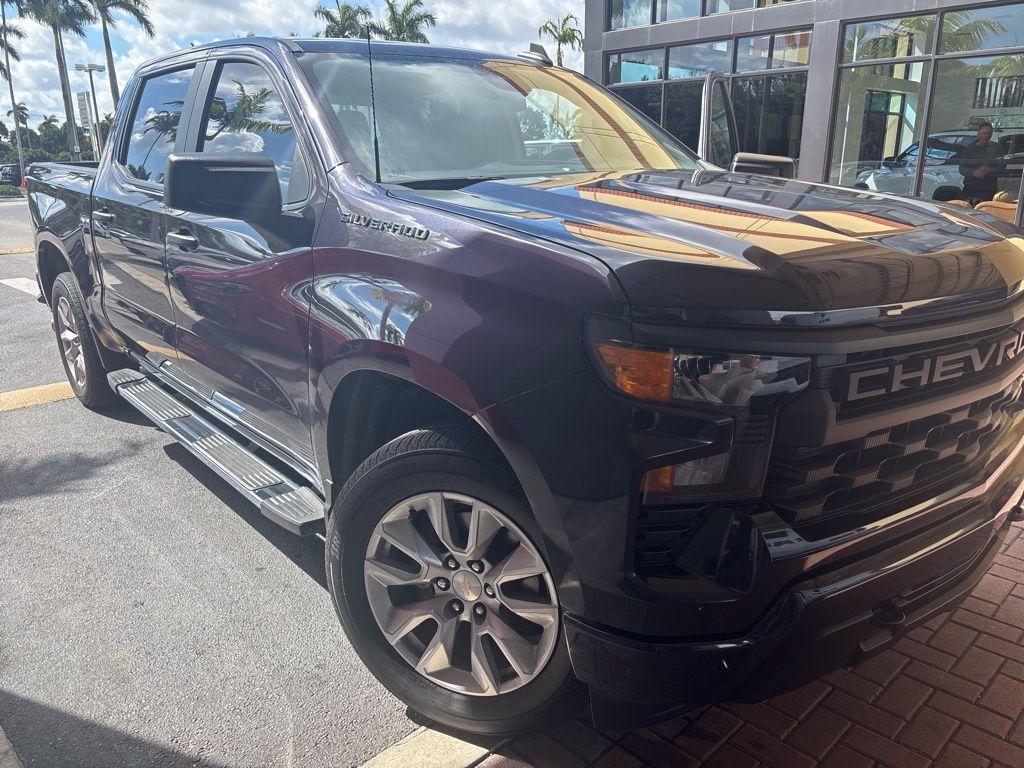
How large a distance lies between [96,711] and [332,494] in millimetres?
926

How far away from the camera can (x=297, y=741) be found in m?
2.29

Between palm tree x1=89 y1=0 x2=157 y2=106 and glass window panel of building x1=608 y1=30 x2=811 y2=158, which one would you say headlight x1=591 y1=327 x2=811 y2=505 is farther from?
palm tree x1=89 y1=0 x2=157 y2=106

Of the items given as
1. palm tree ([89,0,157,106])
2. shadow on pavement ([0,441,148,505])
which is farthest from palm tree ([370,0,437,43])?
shadow on pavement ([0,441,148,505])

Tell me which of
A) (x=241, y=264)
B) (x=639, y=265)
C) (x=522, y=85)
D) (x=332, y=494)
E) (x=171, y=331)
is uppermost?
(x=522, y=85)

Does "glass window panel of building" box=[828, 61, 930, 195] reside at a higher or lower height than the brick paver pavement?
higher

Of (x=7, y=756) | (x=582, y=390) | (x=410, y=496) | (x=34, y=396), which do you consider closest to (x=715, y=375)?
(x=582, y=390)

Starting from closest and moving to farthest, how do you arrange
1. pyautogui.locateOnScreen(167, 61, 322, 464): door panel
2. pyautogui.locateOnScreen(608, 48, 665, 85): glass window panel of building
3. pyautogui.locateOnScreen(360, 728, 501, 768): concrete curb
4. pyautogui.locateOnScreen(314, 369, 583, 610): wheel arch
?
pyautogui.locateOnScreen(314, 369, 583, 610): wheel arch
pyautogui.locateOnScreen(360, 728, 501, 768): concrete curb
pyautogui.locateOnScreen(167, 61, 322, 464): door panel
pyautogui.locateOnScreen(608, 48, 665, 85): glass window panel of building

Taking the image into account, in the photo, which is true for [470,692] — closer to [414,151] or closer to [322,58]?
[414,151]

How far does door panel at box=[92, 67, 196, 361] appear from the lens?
139 inches

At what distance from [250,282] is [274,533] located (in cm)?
129

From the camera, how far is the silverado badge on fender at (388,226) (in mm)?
2105

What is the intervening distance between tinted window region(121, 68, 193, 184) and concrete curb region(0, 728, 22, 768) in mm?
2271

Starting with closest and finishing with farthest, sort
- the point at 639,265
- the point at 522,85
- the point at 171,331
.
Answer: the point at 639,265, the point at 522,85, the point at 171,331

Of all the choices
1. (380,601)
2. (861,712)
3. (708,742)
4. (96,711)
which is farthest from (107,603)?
(861,712)
